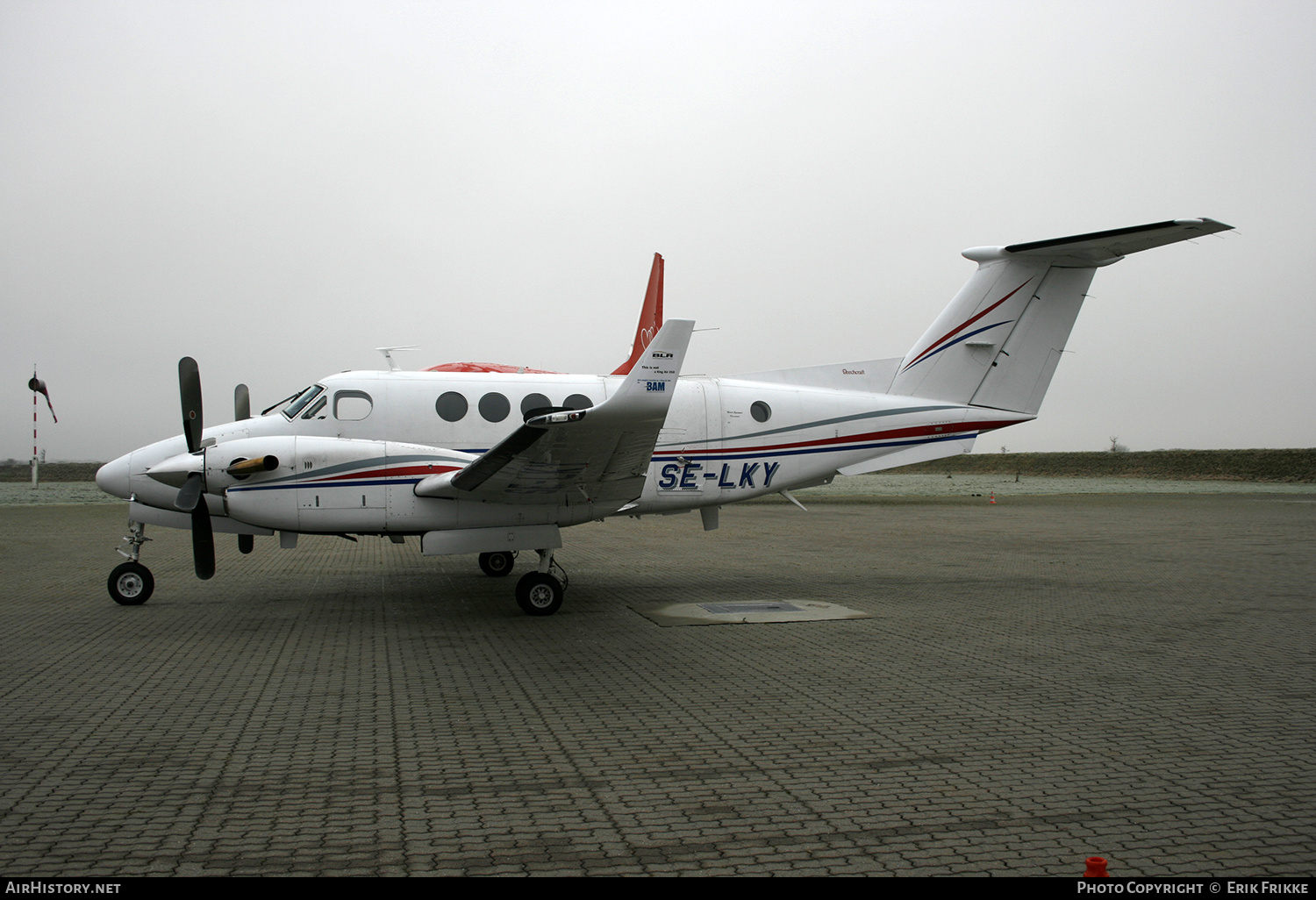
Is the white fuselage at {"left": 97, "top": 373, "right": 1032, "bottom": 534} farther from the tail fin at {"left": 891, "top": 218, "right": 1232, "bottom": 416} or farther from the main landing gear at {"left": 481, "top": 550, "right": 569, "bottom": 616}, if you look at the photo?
the main landing gear at {"left": 481, "top": 550, "right": 569, "bottom": 616}

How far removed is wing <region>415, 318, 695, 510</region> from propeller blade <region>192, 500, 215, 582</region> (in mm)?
2235

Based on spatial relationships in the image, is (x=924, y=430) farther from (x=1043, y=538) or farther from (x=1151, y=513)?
(x=1151, y=513)

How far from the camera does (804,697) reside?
573 centimetres

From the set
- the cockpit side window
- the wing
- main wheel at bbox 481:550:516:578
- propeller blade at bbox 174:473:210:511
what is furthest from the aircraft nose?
main wheel at bbox 481:550:516:578

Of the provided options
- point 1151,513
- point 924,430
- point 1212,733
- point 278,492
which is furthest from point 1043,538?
point 278,492

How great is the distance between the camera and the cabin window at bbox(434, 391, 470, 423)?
1019 centimetres

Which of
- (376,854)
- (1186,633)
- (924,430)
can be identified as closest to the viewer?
(376,854)

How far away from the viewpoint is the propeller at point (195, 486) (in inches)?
331

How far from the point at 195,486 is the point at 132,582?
1918 mm

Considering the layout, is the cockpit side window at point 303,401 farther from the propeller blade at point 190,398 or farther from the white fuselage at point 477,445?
the propeller blade at point 190,398

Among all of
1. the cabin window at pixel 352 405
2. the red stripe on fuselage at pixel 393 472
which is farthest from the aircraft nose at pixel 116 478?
the red stripe on fuselage at pixel 393 472

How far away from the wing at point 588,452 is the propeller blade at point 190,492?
7.28 feet

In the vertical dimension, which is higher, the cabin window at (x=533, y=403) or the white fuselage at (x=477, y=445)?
the cabin window at (x=533, y=403)

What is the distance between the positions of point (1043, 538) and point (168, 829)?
1798cm
